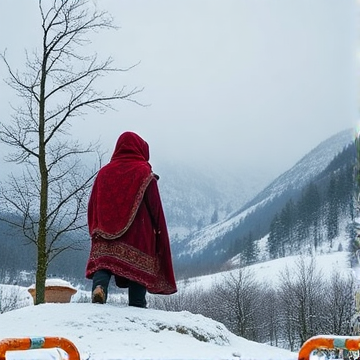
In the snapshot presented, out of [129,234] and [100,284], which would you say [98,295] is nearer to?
[100,284]

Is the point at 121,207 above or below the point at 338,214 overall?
below

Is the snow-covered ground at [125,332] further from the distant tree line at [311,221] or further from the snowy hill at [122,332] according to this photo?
the distant tree line at [311,221]

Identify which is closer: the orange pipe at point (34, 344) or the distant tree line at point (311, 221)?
the orange pipe at point (34, 344)

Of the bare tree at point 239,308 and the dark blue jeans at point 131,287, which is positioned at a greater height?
the bare tree at point 239,308

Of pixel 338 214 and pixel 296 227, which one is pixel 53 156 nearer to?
pixel 338 214

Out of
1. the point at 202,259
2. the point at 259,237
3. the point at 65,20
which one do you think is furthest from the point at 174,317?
the point at 202,259

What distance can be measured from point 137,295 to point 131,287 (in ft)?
0.45

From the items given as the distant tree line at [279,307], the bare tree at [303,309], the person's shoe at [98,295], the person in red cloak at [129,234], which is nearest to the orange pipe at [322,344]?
the person in red cloak at [129,234]

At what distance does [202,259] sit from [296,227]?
77.0 metres

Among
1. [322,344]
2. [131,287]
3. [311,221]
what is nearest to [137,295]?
[131,287]

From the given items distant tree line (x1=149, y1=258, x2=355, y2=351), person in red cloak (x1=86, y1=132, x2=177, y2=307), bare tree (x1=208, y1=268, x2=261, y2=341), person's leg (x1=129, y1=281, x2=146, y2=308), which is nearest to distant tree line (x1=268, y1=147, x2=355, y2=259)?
distant tree line (x1=149, y1=258, x2=355, y2=351)

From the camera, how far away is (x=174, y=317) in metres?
6.08

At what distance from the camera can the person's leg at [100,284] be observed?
586cm

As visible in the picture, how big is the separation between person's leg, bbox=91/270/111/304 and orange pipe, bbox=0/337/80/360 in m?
3.27
